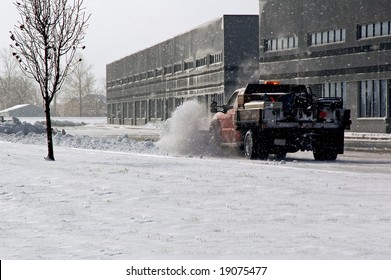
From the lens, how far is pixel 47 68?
2239cm

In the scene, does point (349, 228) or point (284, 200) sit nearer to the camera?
point (349, 228)

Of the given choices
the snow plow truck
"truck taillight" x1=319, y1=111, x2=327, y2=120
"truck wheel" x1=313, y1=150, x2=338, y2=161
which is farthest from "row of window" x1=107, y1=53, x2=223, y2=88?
"truck taillight" x1=319, y1=111, x2=327, y2=120

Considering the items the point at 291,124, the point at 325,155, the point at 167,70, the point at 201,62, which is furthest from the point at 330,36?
the point at 167,70

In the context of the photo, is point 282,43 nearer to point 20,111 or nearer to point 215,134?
point 215,134

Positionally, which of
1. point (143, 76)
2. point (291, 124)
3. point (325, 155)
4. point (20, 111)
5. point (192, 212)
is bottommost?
point (192, 212)

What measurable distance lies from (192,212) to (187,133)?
13.5 m

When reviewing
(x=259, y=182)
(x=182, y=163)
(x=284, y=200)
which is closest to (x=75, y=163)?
(x=182, y=163)

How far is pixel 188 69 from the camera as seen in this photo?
246 ft

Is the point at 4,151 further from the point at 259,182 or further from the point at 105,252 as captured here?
the point at 105,252

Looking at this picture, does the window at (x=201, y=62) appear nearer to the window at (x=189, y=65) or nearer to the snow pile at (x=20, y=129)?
the window at (x=189, y=65)

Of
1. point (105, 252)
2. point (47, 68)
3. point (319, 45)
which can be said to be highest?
point (319, 45)

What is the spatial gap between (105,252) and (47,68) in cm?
1521

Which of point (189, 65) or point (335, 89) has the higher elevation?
point (189, 65)

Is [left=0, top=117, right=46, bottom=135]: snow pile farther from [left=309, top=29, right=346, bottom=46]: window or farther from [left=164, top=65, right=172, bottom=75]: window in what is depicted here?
[left=164, top=65, right=172, bottom=75]: window
